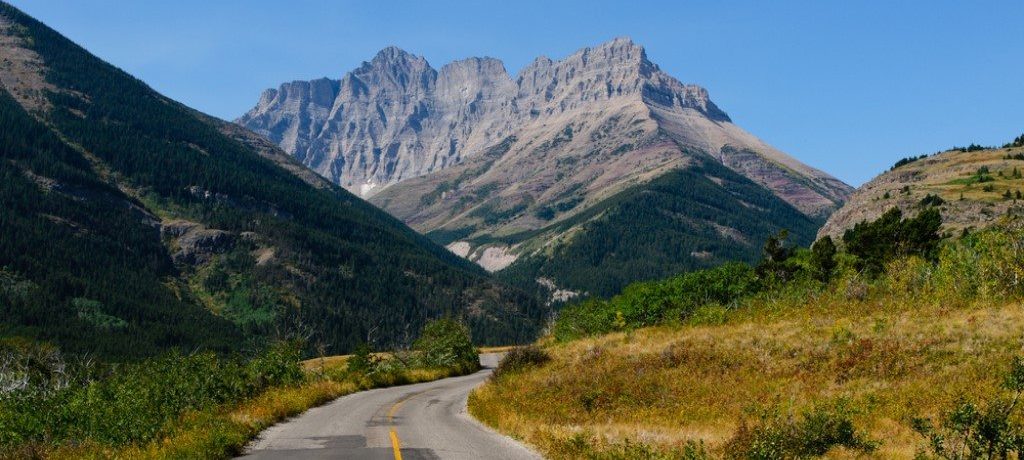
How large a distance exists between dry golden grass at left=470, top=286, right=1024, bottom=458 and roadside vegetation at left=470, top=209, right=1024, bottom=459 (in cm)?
9

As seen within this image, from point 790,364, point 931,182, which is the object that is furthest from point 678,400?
point 931,182

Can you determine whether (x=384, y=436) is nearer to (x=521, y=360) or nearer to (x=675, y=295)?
(x=521, y=360)

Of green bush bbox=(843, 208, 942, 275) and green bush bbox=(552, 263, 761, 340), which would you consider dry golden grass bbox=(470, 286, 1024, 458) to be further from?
green bush bbox=(843, 208, 942, 275)

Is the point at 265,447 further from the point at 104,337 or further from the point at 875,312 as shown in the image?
the point at 104,337

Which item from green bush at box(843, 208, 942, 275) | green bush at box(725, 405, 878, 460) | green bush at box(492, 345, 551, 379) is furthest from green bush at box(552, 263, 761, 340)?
green bush at box(725, 405, 878, 460)

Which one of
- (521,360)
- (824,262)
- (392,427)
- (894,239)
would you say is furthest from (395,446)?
(894,239)

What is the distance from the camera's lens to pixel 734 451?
55.9 feet

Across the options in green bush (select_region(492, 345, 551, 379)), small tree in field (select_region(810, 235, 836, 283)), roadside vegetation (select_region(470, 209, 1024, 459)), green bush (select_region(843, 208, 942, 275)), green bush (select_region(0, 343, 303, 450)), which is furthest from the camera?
small tree in field (select_region(810, 235, 836, 283))

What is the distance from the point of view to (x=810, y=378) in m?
27.8

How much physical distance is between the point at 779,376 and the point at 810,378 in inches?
52.1

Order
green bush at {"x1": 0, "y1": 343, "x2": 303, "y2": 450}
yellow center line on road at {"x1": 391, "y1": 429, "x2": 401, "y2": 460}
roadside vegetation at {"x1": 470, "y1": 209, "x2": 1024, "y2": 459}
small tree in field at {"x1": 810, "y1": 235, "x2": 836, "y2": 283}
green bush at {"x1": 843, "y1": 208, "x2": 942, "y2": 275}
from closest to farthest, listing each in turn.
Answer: roadside vegetation at {"x1": 470, "y1": 209, "x2": 1024, "y2": 459} < yellow center line on road at {"x1": 391, "y1": 429, "x2": 401, "y2": 460} < green bush at {"x1": 0, "y1": 343, "x2": 303, "y2": 450} < green bush at {"x1": 843, "y1": 208, "x2": 942, "y2": 275} < small tree in field at {"x1": 810, "y1": 235, "x2": 836, "y2": 283}

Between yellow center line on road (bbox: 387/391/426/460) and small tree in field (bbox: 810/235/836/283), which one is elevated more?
small tree in field (bbox: 810/235/836/283)

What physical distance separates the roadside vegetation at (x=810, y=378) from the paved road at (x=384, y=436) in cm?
137

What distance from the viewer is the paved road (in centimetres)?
1953
